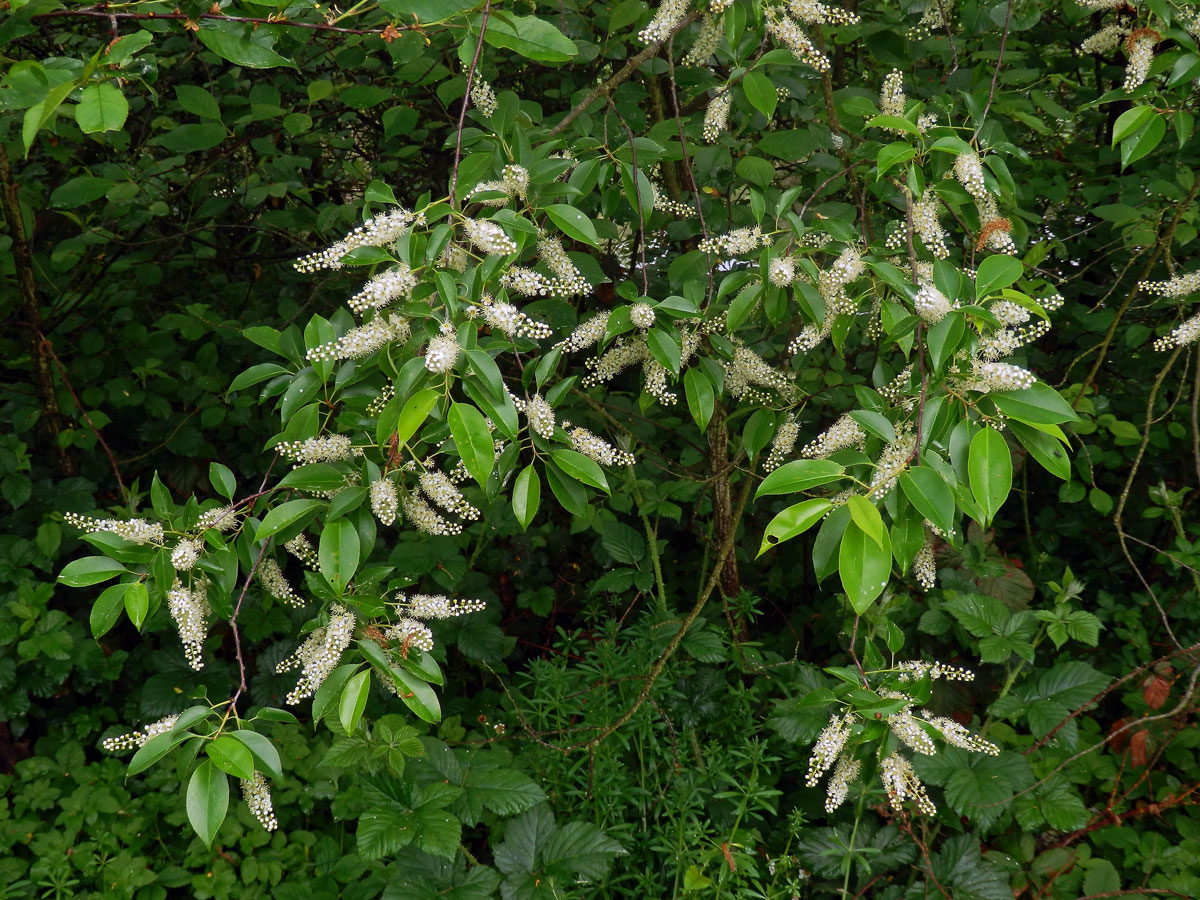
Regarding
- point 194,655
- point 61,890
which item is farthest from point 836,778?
point 61,890

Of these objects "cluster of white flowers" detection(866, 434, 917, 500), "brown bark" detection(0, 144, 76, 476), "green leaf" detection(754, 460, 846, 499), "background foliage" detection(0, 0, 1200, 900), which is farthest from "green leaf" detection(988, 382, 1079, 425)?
"brown bark" detection(0, 144, 76, 476)

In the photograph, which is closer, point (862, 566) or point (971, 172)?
point (862, 566)

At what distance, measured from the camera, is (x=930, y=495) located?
2.91 ft

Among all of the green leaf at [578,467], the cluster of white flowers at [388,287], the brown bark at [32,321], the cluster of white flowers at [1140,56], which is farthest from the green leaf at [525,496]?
the brown bark at [32,321]

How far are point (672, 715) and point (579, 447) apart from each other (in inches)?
41.5

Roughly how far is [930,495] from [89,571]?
1052 mm

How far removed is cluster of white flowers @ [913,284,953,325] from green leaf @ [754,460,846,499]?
29cm

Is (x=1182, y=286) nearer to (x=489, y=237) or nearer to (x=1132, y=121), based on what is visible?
(x=1132, y=121)

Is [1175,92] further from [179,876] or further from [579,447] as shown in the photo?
[179,876]

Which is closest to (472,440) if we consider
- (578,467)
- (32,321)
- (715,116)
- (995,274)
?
(578,467)

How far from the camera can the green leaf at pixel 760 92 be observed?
1.37 m

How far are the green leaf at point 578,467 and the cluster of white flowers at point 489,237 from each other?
26cm

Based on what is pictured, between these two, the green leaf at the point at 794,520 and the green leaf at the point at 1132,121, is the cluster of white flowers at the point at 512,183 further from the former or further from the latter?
the green leaf at the point at 1132,121

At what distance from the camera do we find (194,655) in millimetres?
1215
